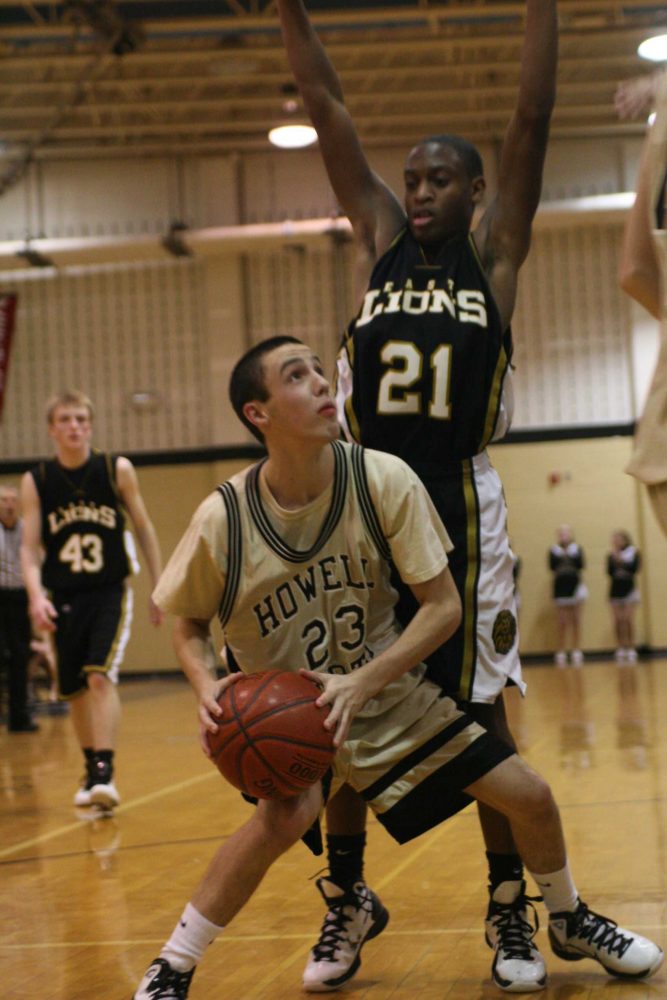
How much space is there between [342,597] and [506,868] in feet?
2.72

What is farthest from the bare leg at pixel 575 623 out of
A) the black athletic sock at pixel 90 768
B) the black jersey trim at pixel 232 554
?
the black jersey trim at pixel 232 554

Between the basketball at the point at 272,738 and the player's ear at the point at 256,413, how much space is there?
23.5 inches

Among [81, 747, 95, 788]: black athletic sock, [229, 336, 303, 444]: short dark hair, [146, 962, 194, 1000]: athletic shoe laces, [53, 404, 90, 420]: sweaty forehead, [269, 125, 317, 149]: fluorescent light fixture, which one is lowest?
[81, 747, 95, 788]: black athletic sock

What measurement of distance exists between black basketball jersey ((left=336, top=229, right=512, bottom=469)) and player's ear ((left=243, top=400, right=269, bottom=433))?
1.40 feet

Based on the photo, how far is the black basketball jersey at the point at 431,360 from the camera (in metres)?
3.32

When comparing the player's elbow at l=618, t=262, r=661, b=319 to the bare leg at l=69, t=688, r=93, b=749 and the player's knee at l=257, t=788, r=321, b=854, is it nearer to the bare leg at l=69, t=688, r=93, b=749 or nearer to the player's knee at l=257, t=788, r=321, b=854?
the player's knee at l=257, t=788, r=321, b=854

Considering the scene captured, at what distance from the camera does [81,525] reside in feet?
21.4

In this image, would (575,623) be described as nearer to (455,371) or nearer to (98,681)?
(98,681)

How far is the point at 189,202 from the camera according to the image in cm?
1750

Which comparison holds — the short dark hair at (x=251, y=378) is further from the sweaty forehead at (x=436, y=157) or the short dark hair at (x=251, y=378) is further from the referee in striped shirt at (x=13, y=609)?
the referee in striped shirt at (x=13, y=609)

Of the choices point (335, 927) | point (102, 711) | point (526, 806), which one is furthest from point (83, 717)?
point (526, 806)

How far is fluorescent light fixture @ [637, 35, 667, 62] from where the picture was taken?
12.2 metres

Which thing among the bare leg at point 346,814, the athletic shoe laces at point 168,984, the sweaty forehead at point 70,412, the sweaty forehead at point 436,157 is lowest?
the athletic shoe laces at point 168,984

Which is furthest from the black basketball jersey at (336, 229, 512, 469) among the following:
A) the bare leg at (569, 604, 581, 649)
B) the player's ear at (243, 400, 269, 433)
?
the bare leg at (569, 604, 581, 649)
